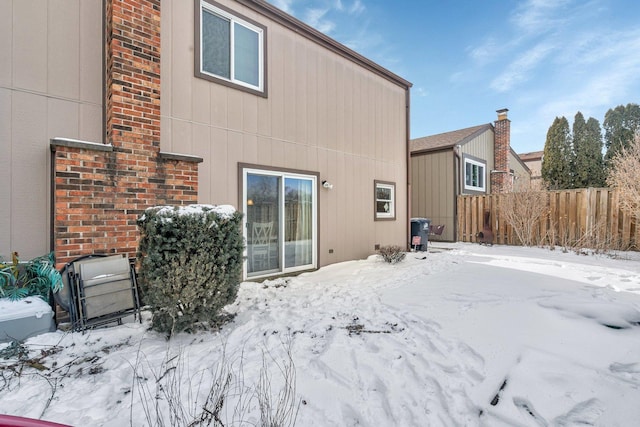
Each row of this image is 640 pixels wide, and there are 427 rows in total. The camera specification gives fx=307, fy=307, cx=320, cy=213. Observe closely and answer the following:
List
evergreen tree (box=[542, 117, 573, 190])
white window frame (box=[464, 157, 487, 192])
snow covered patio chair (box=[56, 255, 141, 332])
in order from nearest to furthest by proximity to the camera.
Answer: snow covered patio chair (box=[56, 255, 141, 332]) < white window frame (box=[464, 157, 487, 192]) < evergreen tree (box=[542, 117, 573, 190])

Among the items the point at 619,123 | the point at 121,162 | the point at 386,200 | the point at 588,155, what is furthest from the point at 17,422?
the point at 619,123

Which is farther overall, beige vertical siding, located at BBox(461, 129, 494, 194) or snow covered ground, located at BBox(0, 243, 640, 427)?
beige vertical siding, located at BBox(461, 129, 494, 194)

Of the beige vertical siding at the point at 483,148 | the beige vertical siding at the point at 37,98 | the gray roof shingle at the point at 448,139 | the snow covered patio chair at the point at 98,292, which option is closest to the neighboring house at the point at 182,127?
the beige vertical siding at the point at 37,98

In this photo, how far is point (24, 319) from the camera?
296 centimetres

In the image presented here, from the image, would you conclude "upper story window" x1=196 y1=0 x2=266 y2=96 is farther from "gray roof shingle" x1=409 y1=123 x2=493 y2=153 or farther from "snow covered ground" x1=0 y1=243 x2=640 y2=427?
"gray roof shingle" x1=409 y1=123 x2=493 y2=153

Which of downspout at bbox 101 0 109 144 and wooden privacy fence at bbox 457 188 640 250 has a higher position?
downspout at bbox 101 0 109 144

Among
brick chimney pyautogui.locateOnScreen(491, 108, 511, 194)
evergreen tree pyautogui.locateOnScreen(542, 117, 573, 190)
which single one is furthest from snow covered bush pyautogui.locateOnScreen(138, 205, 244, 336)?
evergreen tree pyautogui.locateOnScreen(542, 117, 573, 190)

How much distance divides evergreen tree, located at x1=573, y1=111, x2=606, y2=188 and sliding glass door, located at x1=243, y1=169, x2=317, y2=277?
15.2 metres

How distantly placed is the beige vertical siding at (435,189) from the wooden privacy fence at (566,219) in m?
0.86

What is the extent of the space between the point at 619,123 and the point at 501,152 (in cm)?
647

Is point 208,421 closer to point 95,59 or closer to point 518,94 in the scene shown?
point 95,59

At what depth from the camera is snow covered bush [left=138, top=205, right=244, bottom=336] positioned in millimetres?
2957

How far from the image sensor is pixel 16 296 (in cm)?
315

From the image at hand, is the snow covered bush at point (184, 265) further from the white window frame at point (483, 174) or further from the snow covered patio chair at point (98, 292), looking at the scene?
the white window frame at point (483, 174)
